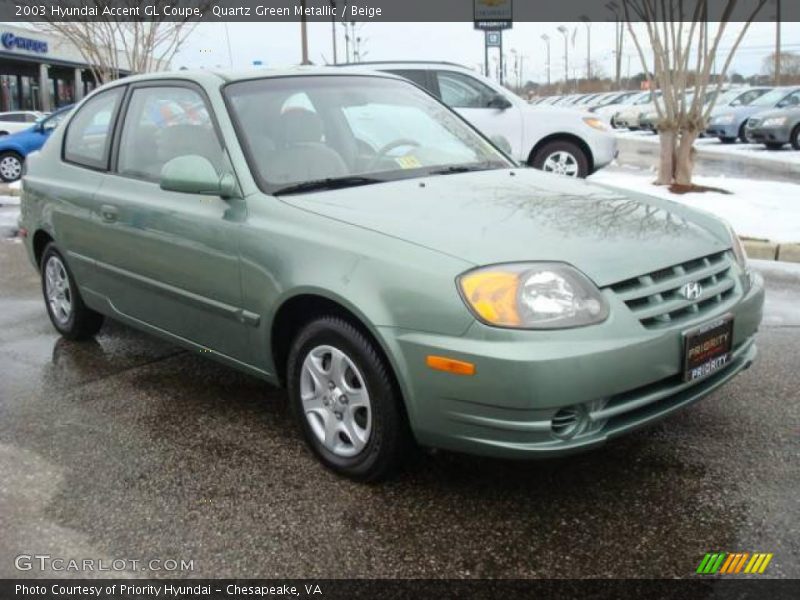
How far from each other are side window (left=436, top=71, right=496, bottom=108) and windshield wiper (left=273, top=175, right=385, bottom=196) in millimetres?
6978

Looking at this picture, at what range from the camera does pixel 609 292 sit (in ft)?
8.86

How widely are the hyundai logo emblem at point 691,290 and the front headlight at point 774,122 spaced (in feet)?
56.8

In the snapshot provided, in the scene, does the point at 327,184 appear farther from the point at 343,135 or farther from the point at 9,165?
the point at 9,165

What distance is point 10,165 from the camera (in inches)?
616

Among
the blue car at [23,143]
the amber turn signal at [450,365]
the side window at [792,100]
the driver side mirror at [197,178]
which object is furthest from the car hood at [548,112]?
the side window at [792,100]

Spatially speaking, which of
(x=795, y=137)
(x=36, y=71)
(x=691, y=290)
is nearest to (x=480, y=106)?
(x=691, y=290)

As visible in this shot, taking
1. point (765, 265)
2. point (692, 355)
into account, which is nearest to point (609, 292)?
point (692, 355)

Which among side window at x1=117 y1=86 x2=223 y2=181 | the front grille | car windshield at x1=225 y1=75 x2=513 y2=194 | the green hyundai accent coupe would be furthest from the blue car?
the front grille

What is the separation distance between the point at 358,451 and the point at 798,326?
3344 mm

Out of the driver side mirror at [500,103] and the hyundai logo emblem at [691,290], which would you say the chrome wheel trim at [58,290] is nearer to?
the hyundai logo emblem at [691,290]

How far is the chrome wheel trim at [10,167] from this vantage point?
15.6 metres

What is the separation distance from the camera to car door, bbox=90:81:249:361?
3492mm

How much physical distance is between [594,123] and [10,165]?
11354 millimetres

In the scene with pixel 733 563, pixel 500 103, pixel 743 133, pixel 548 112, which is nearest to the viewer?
pixel 733 563
